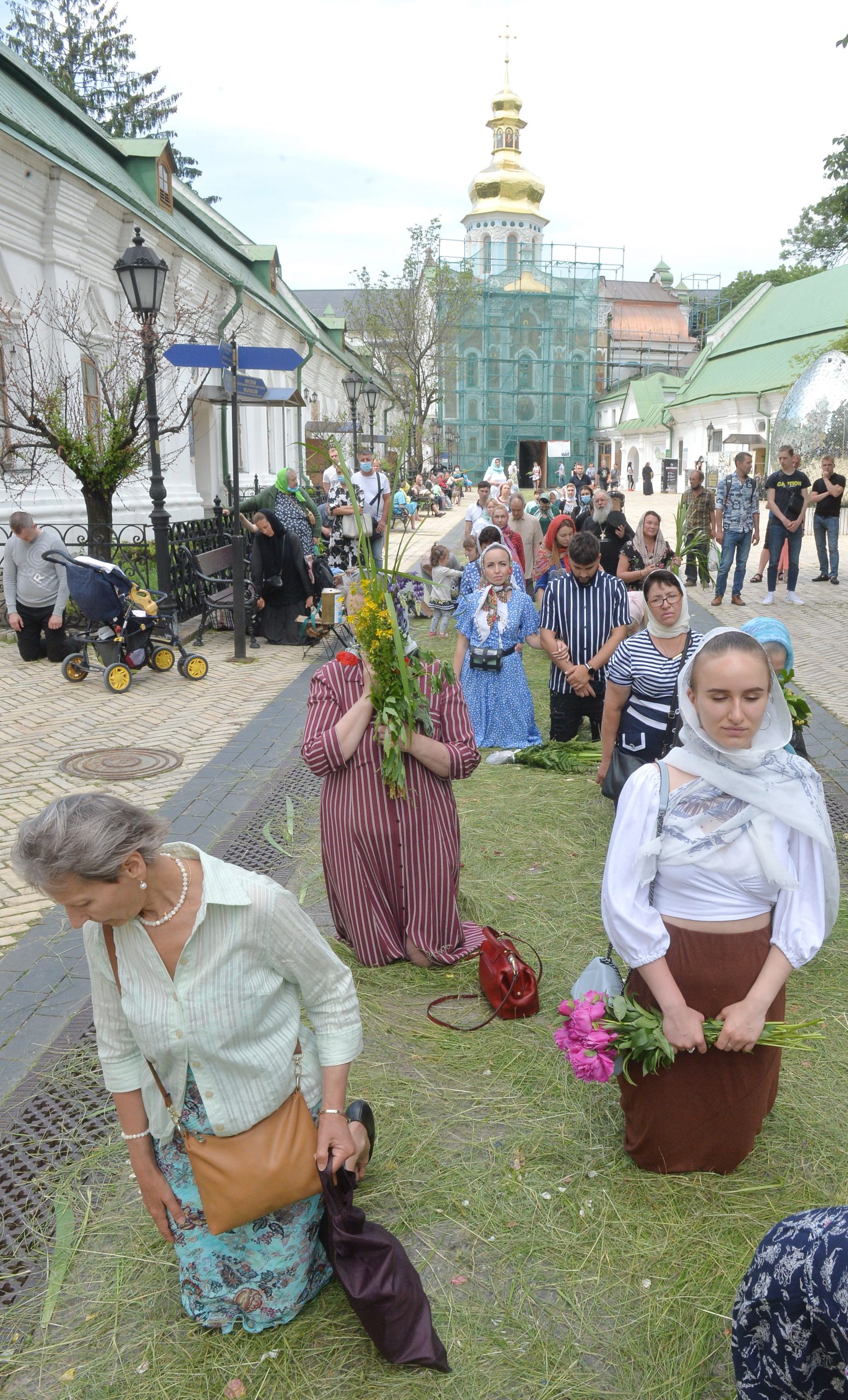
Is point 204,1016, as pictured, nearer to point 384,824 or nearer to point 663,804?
point 663,804

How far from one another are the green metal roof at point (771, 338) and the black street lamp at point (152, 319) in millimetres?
28687

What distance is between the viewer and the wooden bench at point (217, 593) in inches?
504

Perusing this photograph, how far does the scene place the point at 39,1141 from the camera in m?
3.41

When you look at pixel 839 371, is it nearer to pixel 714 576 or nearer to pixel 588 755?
pixel 714 576

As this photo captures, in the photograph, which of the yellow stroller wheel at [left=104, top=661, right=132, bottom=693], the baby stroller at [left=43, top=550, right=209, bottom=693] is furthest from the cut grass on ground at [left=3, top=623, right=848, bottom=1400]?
the baby stroller at [left=43, top=550, right=209, bottom=693]

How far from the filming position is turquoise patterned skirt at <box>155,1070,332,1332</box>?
2.47m

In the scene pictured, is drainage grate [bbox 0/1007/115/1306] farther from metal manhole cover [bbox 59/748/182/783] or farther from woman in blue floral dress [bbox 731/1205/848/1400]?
metal manhole cover [bbox 59/748/182/783]

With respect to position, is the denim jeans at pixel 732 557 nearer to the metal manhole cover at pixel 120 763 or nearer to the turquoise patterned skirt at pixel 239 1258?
the metal manhole cover at pixel 120 763

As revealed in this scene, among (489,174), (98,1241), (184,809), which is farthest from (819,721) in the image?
(489,174)

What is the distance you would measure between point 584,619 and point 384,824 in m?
3.44

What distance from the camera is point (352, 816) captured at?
426 centimetres

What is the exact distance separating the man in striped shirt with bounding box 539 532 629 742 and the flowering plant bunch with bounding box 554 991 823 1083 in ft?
14.6

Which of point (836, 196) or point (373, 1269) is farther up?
point (836, 196)

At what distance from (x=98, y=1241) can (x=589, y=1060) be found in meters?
1.51
